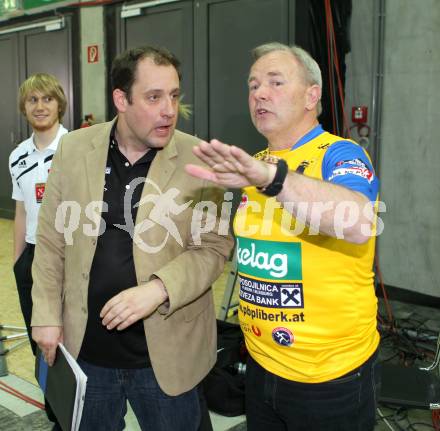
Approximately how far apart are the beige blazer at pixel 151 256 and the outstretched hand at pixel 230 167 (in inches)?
19.4

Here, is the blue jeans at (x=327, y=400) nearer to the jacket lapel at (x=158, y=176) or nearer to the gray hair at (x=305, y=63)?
the jacket lapel at (x=158, y=176)

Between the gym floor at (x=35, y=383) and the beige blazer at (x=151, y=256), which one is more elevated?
the beige blazer at (x=151, y=256)

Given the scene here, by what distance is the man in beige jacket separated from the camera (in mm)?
1566

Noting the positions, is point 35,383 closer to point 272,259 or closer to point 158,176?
point 158,176

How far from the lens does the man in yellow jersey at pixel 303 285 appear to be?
4.39 feet

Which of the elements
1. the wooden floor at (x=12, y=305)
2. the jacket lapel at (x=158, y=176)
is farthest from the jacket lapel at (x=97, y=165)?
the wooden floor at (x=12, y=305)

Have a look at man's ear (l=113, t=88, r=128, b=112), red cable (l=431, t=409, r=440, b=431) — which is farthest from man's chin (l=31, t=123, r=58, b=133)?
red cable (l=431, t=409, r=440, b=431)

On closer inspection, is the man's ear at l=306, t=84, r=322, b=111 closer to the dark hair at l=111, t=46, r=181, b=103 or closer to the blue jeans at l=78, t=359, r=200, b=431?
the dark hair at l=111, t=46, r=181, b=103

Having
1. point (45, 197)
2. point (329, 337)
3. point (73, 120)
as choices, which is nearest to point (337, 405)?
point (329, 337)

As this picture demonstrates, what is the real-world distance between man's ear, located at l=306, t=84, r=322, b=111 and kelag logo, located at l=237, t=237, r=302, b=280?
40cm

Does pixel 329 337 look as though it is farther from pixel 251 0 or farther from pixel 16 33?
pixel 16 33

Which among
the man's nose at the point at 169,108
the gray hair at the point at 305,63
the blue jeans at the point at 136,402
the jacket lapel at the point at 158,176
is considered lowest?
the blue jeans at the point at 136,402

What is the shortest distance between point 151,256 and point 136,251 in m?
0.05

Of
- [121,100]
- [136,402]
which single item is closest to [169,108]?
[121,100]
